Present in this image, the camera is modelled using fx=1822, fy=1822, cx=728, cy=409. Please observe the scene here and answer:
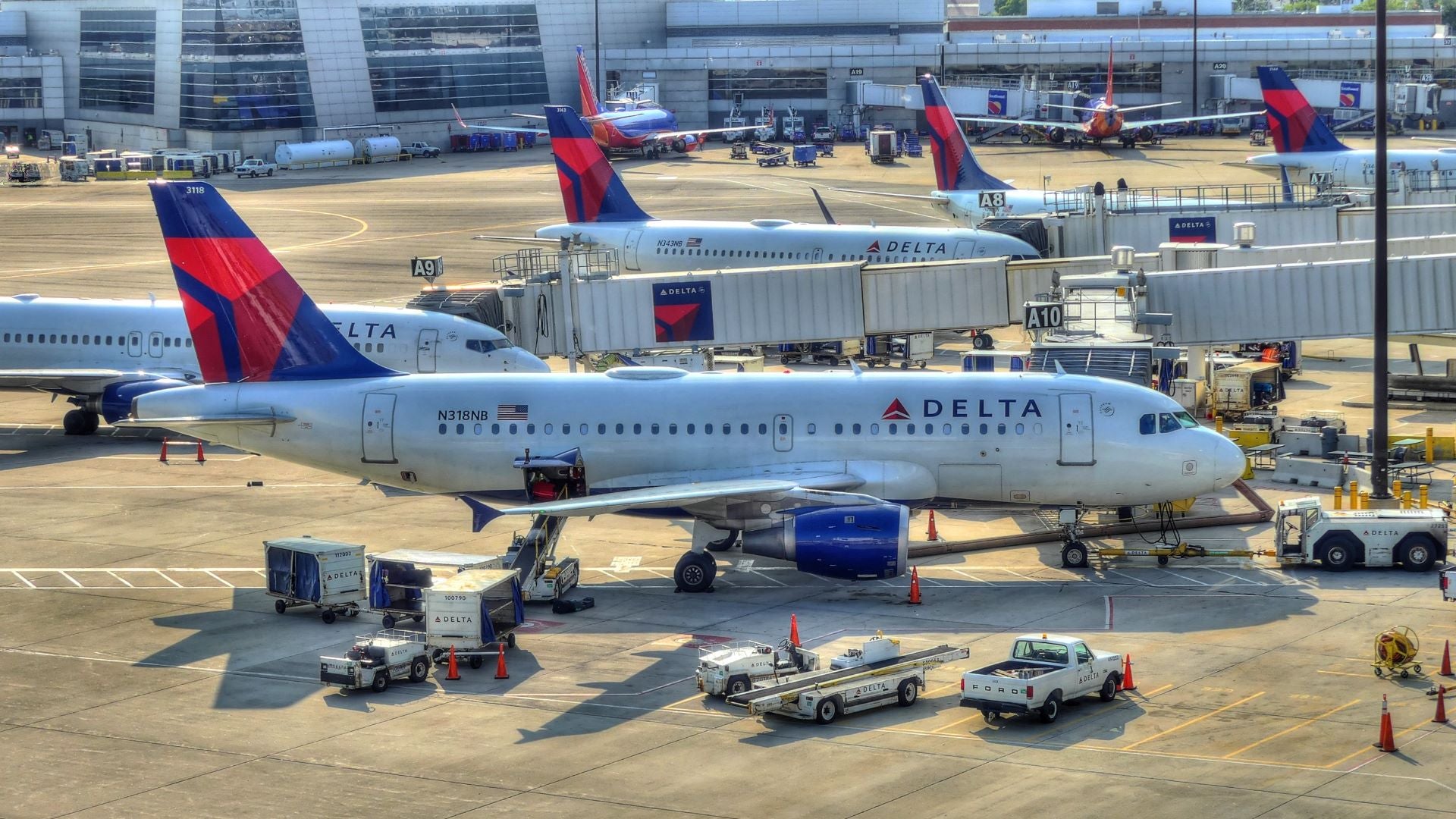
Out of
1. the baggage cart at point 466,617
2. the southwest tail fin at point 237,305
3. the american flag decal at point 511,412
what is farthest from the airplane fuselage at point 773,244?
the baggage cart at point 466,617

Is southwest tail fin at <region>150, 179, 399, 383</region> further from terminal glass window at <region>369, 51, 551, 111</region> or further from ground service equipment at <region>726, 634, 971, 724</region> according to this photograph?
terminal glass window at <region>369, 51, 551, 111</region>

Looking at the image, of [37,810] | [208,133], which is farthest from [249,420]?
[208,133]

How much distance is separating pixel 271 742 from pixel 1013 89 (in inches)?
6039

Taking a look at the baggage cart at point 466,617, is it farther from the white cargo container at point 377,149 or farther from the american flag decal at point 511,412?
the white cargo container at point 377,149

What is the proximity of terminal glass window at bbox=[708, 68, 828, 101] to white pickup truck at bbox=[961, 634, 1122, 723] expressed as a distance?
157764 millimetres

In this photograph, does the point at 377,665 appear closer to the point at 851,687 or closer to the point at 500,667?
the point at 500,667

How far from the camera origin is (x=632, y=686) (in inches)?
1382

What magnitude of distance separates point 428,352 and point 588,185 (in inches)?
911

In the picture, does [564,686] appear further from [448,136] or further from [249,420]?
[448,136]

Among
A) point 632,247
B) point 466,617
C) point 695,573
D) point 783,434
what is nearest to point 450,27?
point 632,247

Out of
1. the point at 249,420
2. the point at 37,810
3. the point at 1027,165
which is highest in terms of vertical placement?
the point at 1027,165

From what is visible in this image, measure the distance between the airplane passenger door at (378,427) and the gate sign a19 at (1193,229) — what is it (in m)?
43.9

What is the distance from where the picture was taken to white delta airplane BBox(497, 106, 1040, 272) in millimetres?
77688

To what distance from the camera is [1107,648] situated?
3678 centimetres
